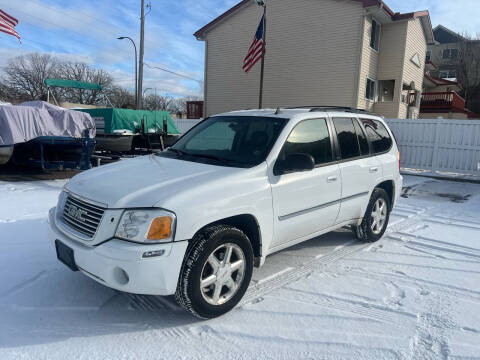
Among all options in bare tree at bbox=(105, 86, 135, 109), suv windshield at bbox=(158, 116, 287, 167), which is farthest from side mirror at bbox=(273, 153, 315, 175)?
bare tree at bbox=(105, 86, 135, 109)

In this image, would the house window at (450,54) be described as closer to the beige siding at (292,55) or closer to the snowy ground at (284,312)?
the beige siding at (292,55)

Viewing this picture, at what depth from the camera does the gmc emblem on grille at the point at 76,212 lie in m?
2.86

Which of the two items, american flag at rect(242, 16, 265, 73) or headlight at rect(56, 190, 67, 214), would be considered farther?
american flag at rect(242, 16, 265, 73)

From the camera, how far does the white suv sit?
2.57 m

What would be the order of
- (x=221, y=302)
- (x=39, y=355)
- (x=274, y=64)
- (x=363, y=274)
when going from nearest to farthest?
1. (x=39, y=355)
2. (x=221, y=302)
3. (x=363, y=274)
4. (x=274, y=64)

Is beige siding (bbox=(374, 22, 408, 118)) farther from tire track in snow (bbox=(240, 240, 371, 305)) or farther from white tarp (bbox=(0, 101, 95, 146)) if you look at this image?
tire track in snow (bbox=(240, 240, 371, 305))

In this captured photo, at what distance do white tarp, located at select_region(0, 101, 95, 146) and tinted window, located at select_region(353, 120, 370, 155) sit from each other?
276 inches

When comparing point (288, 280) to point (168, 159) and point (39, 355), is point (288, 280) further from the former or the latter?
point (39, 355)

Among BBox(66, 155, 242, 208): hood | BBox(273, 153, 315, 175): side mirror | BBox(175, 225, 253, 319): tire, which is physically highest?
BBox(273, 153, 315, 175): side mirror

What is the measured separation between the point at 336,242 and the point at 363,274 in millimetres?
1043

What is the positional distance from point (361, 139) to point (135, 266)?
325cm

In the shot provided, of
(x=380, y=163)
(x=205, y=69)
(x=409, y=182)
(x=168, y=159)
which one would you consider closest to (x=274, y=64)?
(x=205, y=69)

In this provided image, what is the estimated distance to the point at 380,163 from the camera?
4750mm

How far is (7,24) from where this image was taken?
35.9ft
